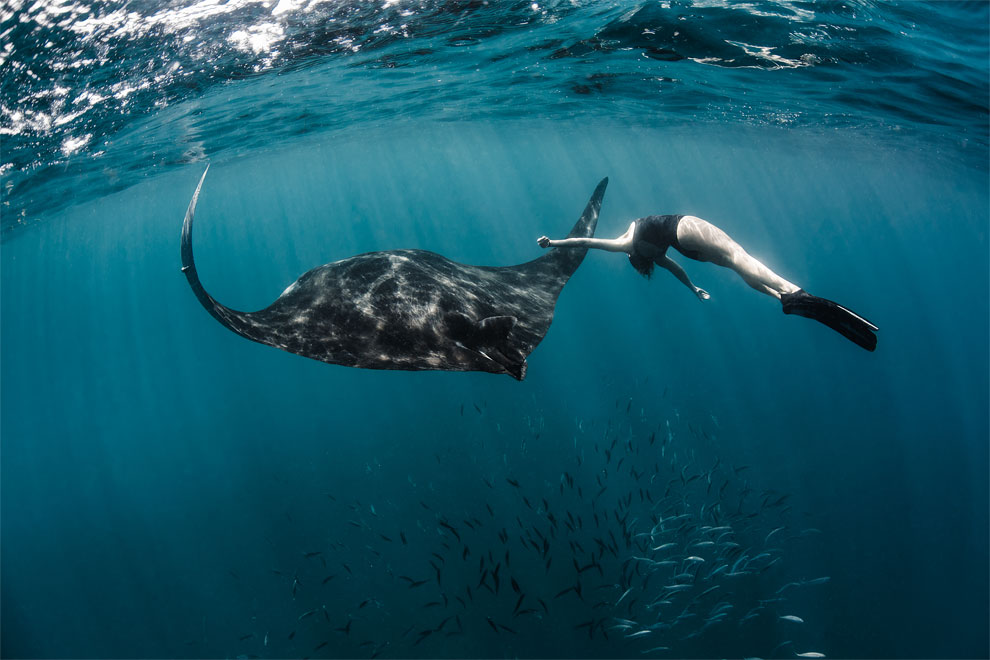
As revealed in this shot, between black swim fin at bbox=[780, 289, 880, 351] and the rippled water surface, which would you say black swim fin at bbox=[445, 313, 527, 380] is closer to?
black swim fin at bbox=[780, 289, 880, 351]

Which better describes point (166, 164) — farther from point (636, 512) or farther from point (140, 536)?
point (636, 512)

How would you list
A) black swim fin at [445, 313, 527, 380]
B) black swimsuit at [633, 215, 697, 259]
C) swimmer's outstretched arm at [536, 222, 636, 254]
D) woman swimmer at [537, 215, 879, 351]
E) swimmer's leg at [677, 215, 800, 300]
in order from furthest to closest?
swimmer's outstretched arm at [536, 222, 636, 254]
black swimsuit at [633, 215, 697, 259]
swimmer's leg at [677, 215, 800, 300]
woman swimmer at [537, 215, 879, 351]
black swim fin at [445, 313, 527, 380]

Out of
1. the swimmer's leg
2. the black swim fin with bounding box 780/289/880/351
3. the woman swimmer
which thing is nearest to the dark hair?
the woman swimmer

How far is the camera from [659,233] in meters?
6.26

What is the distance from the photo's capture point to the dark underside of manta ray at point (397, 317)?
12.7 feet

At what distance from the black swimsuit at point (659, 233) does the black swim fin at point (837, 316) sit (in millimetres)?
1707

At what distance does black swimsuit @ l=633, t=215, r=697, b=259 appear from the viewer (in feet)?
19.8

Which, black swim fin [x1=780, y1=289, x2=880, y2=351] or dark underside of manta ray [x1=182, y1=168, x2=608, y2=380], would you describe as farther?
black swim fin [x1=780, y1=289, x2=880, y2=351]

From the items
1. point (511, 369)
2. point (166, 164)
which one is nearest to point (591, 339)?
point (166, 164)

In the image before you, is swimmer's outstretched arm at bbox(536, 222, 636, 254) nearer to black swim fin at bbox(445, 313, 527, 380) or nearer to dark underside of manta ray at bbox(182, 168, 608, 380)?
dark underside of manta ray at bbox(182, 168, 608, 380)

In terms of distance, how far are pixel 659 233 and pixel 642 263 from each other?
0.76 m

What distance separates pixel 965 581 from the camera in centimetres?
1557

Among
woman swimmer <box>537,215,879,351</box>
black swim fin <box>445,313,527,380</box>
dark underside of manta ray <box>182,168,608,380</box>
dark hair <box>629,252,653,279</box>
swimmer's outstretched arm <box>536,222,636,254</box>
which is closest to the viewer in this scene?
black swim fin <box>445,313,527,380</box>

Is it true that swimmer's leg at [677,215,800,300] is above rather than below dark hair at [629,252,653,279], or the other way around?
above
